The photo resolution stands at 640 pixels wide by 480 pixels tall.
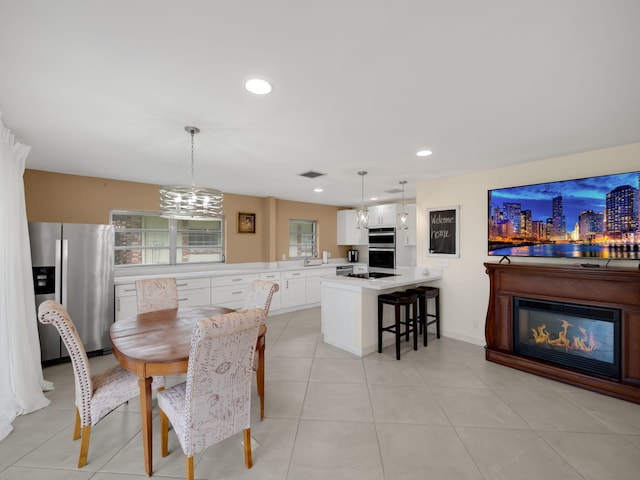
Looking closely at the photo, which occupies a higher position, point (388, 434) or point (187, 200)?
point (187, 200)

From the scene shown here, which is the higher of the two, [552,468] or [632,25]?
[632,25]

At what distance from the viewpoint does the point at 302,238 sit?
267 inches

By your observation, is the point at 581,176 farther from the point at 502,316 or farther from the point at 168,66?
the point at 168,66

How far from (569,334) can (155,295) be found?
4403mm

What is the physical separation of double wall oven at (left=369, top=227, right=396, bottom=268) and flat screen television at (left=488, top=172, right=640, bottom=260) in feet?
6.93

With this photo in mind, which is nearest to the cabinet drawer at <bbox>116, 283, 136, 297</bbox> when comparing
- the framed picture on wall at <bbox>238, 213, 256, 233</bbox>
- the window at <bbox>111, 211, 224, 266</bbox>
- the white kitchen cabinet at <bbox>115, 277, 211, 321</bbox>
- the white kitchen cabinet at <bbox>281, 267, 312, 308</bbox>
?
the white kitchen cabinet at <bbox>115, 277, 211, 321</bbox>

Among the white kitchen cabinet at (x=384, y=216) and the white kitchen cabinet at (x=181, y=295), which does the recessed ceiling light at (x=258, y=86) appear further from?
the white kitchen cabinet at (x=384, y=216)

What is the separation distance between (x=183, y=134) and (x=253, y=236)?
3.43 meters

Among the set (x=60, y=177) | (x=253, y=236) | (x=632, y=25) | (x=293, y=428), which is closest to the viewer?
(x=632, y=25)

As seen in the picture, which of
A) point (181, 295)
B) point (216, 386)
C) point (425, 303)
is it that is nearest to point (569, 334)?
point (425, 303)

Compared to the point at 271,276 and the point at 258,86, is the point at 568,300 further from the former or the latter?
the point at 271,276

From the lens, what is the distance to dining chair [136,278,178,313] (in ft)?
9.70

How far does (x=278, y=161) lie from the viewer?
3311 millimetres

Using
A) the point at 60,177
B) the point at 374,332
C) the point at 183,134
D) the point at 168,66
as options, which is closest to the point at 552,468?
the point at 374,332
